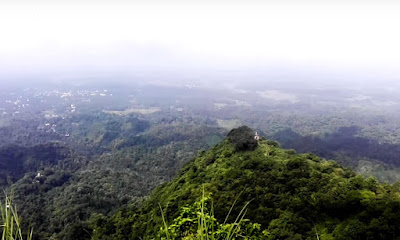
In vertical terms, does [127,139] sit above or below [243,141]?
below

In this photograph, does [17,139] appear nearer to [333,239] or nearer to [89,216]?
[89,216]

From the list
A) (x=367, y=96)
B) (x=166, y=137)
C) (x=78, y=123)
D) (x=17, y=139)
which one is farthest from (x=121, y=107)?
(x=367, y=96)

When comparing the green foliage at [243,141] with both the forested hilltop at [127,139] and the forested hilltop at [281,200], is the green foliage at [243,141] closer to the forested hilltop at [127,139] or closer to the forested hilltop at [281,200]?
the forested hilltop at [281,200]

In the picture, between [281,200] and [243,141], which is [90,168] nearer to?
[243,141]

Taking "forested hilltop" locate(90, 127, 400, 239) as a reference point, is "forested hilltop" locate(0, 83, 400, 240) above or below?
below

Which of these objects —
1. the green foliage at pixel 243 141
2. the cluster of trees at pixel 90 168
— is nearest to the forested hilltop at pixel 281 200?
the green foliage at pixel 243 141

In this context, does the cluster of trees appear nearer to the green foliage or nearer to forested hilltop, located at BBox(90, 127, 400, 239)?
forested hilltop, located at BBox(90, 127, 400, 239)

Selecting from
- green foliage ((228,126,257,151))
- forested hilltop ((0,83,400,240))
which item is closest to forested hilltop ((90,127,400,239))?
green foliage ((228,126,257,151))

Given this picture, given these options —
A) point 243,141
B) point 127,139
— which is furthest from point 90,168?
point 243,141

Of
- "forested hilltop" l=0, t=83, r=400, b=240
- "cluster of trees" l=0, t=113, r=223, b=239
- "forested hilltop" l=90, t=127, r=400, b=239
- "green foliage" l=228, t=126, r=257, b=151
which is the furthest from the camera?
Result: "forested hilltop" l=0, t=83, r=400, b=240
